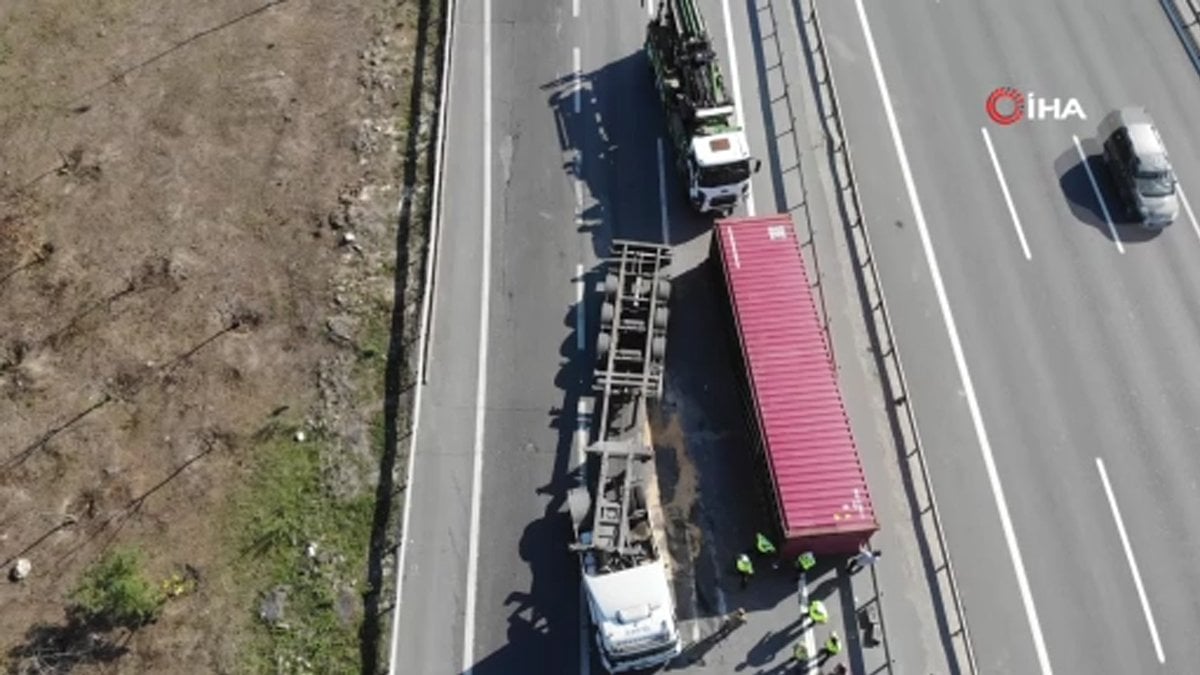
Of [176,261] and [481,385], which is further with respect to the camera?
[176,261]

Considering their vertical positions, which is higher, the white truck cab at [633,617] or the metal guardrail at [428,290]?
the metal guardrail at [428,290]

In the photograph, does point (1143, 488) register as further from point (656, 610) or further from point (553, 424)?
point (553, 424)

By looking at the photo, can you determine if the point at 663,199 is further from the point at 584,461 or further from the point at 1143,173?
the point at 1143,173

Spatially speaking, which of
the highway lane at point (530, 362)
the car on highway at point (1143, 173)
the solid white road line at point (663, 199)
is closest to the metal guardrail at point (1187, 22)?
the car on highway at point (1143, 173)

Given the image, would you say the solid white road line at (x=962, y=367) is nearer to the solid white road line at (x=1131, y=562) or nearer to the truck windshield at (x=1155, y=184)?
the solid white road line at (x=1131, y=562)

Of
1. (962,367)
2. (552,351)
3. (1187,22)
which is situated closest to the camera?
(962,367)

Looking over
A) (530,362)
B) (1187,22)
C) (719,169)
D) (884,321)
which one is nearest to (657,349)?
(530,362)

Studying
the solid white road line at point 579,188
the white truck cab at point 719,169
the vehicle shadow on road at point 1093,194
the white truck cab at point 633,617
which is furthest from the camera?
the solid white road line at point 579,188
